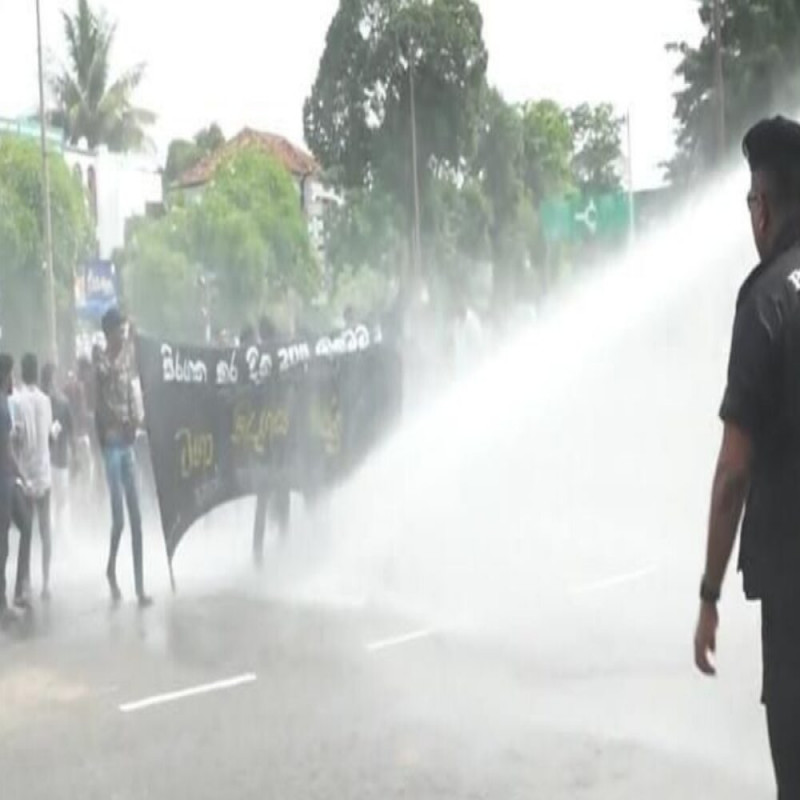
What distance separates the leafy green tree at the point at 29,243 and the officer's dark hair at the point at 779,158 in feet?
137

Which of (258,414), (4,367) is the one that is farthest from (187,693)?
(258,414)

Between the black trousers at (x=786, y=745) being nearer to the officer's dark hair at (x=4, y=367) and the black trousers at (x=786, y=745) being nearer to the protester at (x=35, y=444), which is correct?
the officer's dark hair at (x=4, y=367)

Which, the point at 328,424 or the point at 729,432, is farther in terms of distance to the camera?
the point at 328,424

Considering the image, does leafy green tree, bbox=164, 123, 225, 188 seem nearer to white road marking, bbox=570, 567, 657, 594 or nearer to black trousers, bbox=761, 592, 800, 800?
white road marking, bbox=570, 567, 657, 594

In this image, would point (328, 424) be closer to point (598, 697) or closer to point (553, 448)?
point (553, 448)

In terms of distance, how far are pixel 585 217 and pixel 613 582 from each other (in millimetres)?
34280

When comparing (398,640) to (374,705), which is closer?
(374,705)

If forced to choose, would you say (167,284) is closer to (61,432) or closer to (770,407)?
(61,432)

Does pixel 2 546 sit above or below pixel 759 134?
below

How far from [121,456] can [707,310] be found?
17.8 feet

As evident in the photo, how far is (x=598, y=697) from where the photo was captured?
263 inches

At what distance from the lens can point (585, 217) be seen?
43031mm

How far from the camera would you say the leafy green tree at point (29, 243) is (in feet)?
148

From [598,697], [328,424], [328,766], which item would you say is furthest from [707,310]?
[328,766]
